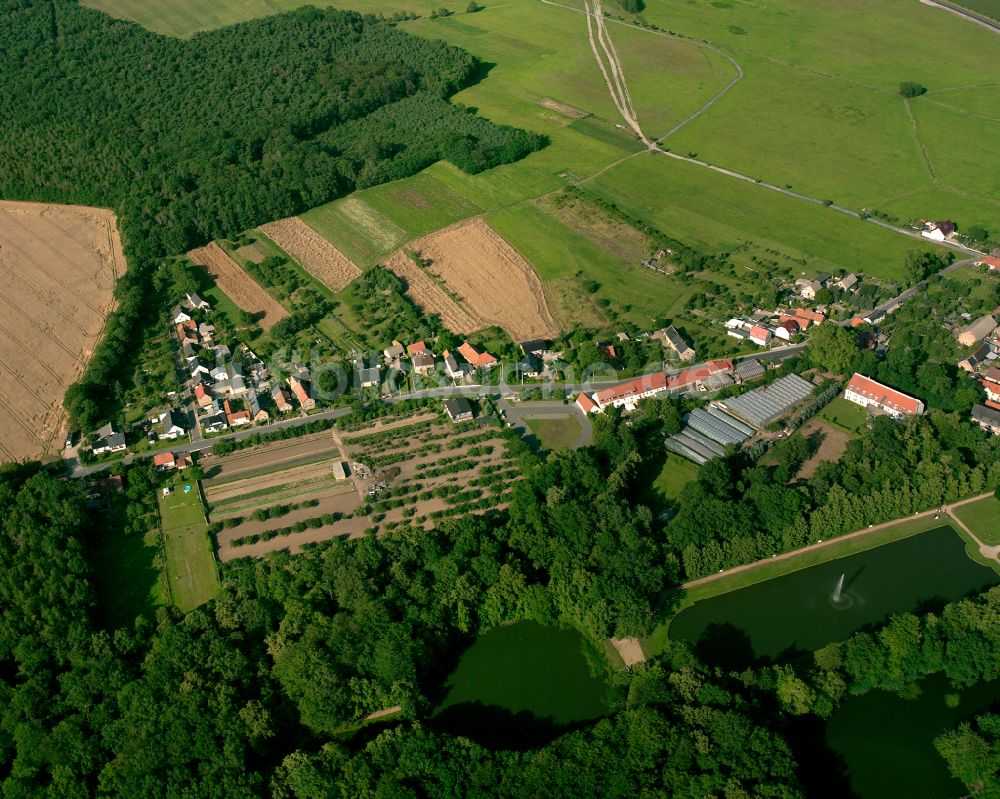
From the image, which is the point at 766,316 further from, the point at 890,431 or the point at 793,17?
the point at 793,17

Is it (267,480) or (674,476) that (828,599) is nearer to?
(674,476)

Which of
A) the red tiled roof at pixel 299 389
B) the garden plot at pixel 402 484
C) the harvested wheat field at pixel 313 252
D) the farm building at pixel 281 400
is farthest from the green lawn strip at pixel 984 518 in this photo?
the harvested wheat field at pixel 313 252

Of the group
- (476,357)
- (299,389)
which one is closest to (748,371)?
(476,357)

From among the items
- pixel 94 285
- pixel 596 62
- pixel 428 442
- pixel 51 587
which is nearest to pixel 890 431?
pixel 428 442

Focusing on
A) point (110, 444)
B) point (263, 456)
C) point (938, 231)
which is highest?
point (938, 231)

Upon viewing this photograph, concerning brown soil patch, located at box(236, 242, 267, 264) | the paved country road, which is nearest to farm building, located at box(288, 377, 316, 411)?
brown soil patch, located at box(236, 242, 267, 264)

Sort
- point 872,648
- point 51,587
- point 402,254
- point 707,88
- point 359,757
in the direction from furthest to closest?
point 707,88
point 402,254
point 51,587
point 872,648
point 359,757
